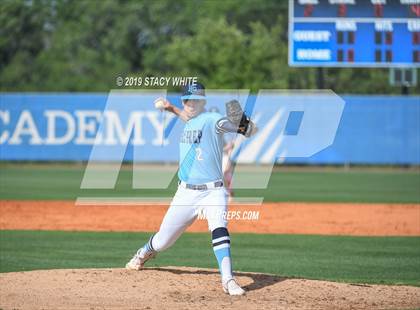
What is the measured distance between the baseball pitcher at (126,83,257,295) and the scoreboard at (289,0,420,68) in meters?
10.9

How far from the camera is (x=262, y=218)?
1802cm

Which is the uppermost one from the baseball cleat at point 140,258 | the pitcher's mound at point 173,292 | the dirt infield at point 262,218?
the dirt infield at point 262,218

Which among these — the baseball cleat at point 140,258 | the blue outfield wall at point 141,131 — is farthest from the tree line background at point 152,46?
the baseball cleat at point 140,258

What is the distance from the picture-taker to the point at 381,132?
32.0 metres

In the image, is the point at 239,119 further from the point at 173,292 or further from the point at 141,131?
the point at 141,131

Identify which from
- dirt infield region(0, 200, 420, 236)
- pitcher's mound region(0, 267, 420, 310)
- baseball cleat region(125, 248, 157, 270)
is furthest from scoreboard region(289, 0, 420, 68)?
baseball cleat region(125, 248, 157, 270)

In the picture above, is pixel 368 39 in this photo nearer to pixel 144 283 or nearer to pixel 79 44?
pixel 144 283

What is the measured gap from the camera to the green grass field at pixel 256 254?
11.5 meters

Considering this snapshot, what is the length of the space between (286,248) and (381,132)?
1901cm

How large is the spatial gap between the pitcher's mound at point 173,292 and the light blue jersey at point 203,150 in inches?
49.6

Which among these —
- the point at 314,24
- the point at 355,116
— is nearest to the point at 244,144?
the point at 355,116

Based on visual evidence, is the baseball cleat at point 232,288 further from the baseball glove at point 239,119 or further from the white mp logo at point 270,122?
the white mp logo at point 270,122

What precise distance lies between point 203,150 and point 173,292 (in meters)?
1.59

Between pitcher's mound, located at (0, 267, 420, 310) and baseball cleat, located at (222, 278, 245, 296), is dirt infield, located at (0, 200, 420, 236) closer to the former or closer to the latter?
pitcher's mound, located at (0, 267, 420, 310)
